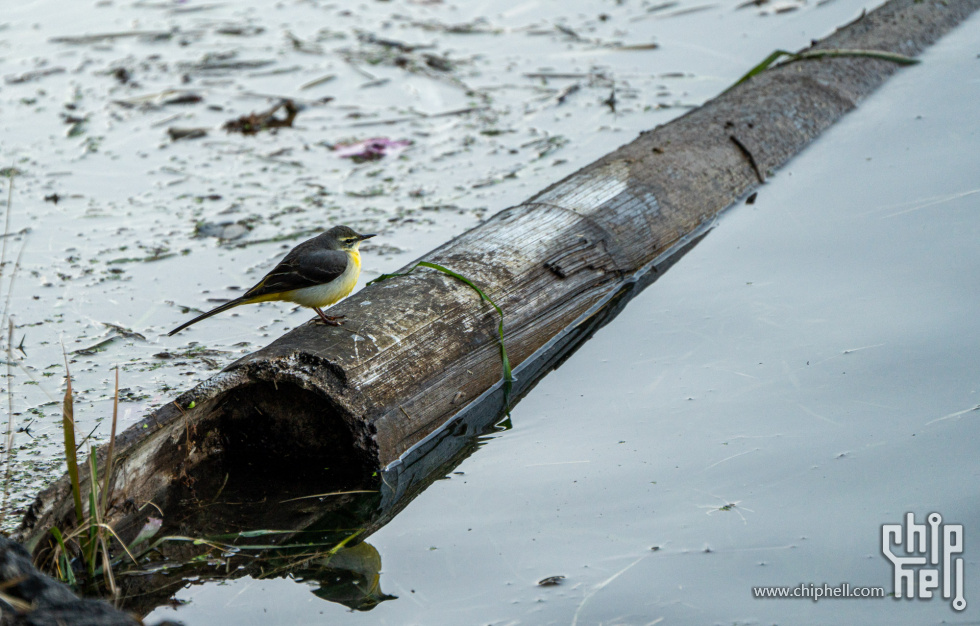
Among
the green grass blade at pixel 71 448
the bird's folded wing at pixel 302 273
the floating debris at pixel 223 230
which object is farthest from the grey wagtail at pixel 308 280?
the floating debris at pixel 223 230

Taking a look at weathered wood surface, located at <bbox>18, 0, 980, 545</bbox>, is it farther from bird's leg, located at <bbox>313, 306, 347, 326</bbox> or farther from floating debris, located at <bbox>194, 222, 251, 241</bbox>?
floating debris, located at <bbox>194, 222, 251, 241</bbox>

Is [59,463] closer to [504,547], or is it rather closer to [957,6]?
[504,547]

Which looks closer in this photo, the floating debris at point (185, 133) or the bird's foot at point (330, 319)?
the bird's foot at point (330, 319)

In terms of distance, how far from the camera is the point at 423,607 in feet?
9.59

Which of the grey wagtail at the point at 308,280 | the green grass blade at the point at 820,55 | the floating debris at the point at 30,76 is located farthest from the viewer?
the floating debris at the point at 30,76

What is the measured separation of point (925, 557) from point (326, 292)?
8.39 ft

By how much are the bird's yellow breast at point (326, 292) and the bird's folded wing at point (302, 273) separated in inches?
0.8

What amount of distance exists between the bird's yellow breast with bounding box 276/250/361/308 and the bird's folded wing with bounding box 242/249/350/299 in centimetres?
2

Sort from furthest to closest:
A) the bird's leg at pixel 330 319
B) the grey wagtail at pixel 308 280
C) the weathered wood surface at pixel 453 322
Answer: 1. the grey wagtail at pixel 308 280
2. the bird's leg at pixel 330 319
3. the weathered wood surface at pixel 453 322

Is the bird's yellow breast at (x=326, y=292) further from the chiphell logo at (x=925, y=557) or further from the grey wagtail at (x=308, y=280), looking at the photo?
the chiphell logo at (x=925, y=557)

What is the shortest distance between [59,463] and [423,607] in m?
1.71

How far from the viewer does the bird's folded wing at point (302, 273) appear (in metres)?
3.99

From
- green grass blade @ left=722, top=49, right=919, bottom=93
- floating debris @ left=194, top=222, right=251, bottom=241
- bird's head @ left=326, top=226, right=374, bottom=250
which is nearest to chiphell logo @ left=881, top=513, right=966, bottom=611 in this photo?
bird's head @ left=326, top=226, right=374, bottom=250

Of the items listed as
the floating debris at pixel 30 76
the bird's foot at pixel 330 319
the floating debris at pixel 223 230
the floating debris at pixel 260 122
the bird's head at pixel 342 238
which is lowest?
the floating debris at pixel 223 230
